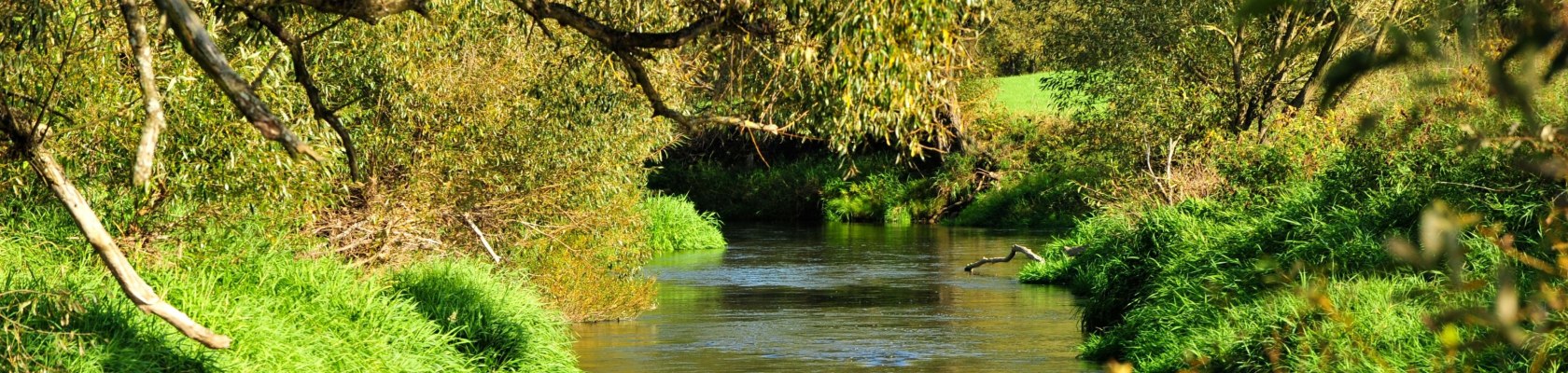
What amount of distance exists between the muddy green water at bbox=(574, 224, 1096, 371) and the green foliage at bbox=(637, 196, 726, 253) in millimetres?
2364

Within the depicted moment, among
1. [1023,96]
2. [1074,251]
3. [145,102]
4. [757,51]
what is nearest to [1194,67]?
[1074,251]

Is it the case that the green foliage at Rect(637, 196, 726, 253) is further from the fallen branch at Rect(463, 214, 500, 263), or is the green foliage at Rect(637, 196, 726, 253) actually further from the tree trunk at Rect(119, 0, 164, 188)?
the tree trunk at Rect(119, 0, 164, 188)

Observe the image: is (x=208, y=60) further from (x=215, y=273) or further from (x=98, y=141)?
(x=215, y=273)

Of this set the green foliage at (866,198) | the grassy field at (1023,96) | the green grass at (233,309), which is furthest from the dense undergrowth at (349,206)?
the grassy field at (1023,96)

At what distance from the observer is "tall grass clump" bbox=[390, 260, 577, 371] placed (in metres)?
14.3

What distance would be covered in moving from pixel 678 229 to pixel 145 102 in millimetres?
28415

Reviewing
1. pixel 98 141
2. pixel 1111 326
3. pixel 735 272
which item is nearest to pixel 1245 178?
pixel 1111 326

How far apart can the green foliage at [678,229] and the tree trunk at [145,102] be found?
26687 mm

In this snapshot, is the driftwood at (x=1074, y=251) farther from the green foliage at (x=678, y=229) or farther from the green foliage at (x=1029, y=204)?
the green foliage at (x=1029, y=204)

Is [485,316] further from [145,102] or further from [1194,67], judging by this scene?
[1194,67]

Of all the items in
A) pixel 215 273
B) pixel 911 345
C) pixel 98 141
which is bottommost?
pixel 911 345

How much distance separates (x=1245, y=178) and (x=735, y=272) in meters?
9.52

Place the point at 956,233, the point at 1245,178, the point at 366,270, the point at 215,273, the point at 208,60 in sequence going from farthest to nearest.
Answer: the point at 956,233 < the point at 1245,178 < the point at 366,270 < the point at 215,273 < the point at 208,60

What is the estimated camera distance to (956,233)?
37844mm
